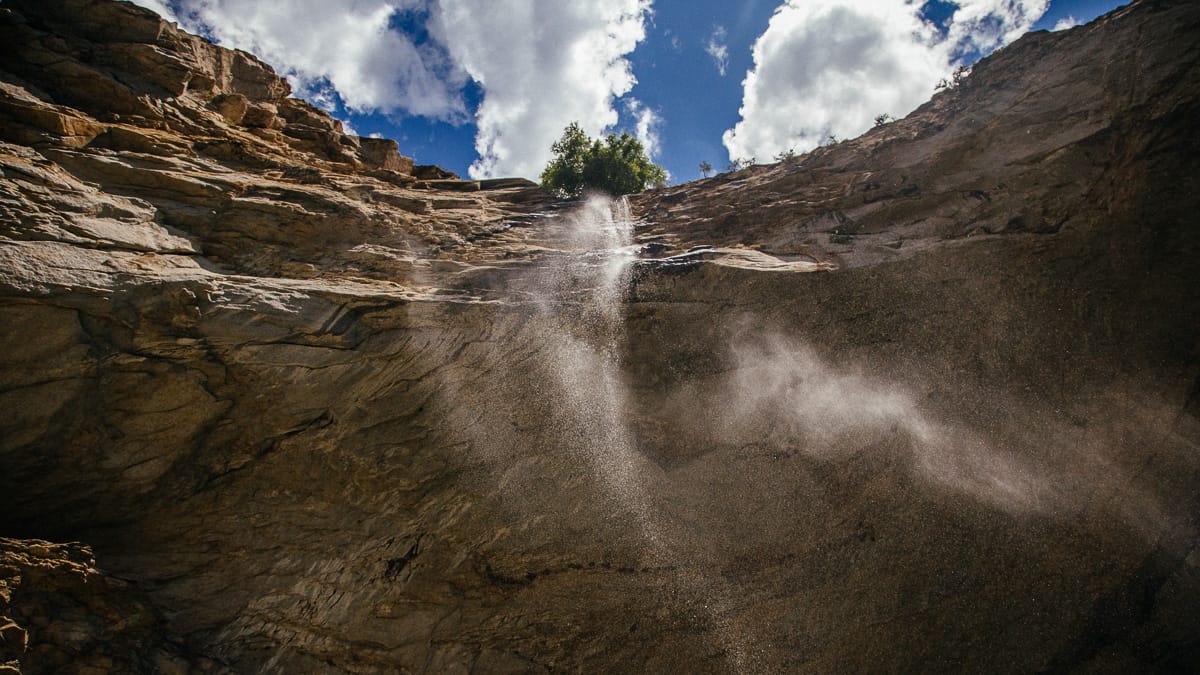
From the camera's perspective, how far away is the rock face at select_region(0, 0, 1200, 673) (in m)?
5.62

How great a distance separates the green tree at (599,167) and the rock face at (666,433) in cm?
1064

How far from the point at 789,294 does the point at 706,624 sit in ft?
14.8

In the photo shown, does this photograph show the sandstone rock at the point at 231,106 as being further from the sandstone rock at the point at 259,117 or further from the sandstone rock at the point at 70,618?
the sandstone rock at the point at 70,618

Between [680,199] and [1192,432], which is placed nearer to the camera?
[1192,432]

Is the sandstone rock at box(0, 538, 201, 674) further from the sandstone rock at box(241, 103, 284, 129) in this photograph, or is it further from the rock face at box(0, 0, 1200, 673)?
the sandstone rock at box(241, 103, 284, 129)

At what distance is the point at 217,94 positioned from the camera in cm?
1005

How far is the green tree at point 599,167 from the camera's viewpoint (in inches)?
651

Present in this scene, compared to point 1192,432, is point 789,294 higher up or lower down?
higher up

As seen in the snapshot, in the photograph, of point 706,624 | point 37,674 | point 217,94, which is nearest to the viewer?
point 37,674

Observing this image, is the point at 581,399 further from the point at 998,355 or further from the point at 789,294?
the point at 998,355

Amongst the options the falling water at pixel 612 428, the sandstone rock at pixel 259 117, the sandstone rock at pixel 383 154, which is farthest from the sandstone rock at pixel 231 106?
the falling water at pixel 612 428

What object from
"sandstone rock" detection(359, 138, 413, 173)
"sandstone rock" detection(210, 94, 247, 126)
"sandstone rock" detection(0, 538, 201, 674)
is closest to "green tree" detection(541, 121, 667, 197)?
"sandstone rock" detection(359, 138, 413, 173)

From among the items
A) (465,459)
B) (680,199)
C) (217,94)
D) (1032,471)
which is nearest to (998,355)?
(1032,471)

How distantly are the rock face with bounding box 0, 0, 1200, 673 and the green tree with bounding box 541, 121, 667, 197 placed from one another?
10.6 m
